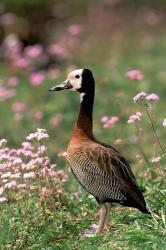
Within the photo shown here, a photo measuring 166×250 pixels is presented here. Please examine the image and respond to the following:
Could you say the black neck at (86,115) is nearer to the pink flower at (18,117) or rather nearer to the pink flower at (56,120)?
the pink flower at (56,120)

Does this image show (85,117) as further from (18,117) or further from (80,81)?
(18,117)

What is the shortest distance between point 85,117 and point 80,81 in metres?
0.29

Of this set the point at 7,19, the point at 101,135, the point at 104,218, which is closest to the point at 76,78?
the point at 104,218

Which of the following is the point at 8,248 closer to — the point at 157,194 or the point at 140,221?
the point at 140,221

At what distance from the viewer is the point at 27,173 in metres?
A: 7.05

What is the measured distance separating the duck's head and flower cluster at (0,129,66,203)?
0.42m

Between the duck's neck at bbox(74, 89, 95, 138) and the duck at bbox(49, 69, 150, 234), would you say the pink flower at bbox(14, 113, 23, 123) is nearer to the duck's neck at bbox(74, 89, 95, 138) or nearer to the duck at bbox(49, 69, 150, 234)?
the duck's neck at bbox(74, 89, 95, 138)

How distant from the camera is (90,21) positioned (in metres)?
22.1

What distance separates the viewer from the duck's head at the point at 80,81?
709cm

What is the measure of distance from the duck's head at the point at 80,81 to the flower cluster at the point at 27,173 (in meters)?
0.42

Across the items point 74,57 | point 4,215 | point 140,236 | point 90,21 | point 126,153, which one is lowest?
point 140,236

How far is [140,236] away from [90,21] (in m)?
16.1

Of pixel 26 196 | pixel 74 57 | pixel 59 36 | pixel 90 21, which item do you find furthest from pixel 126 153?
pixel 90 21

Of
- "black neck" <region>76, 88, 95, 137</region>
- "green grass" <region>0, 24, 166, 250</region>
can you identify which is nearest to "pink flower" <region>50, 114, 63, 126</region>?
"green grass" <region>0, 24, 166, 250</region>
